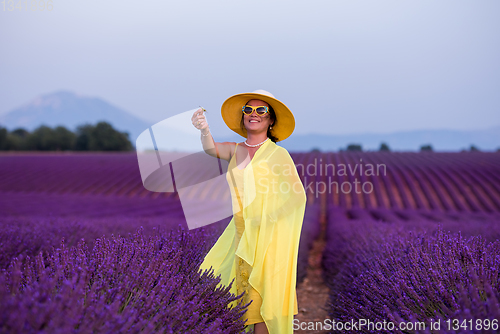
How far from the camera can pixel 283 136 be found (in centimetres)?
250

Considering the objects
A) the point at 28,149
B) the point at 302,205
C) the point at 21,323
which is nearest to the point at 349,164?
the point at 302,205

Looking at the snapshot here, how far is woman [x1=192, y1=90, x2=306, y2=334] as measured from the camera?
2.05m

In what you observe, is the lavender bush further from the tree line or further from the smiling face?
the tree line

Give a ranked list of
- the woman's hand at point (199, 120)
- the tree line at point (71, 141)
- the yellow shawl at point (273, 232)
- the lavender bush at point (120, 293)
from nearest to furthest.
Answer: the lavender bush at point (120, 293)
the yellow shawl at point (273, 232)
the woman's hand at point (199, 120)
the tree line at point (71, 141)

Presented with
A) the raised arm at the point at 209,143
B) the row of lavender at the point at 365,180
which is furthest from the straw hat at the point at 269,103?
the row of lavender at the point at 365,180

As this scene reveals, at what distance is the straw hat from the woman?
1 cm

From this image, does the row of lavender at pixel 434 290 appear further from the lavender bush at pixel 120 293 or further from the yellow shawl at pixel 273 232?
the lavender bush at pixel 120 293

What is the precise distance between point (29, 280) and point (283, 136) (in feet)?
5.68

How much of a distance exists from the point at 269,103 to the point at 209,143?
0.50 m

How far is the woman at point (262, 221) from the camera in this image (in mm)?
2049

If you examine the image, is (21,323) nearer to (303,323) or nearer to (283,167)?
(283,167)

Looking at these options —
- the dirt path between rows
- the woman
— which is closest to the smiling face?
the woman

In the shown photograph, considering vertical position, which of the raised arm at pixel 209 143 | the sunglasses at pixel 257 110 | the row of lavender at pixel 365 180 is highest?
the sunglasses at pixel 257 110

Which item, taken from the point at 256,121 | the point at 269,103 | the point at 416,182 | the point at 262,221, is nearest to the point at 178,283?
the point at 262,221
